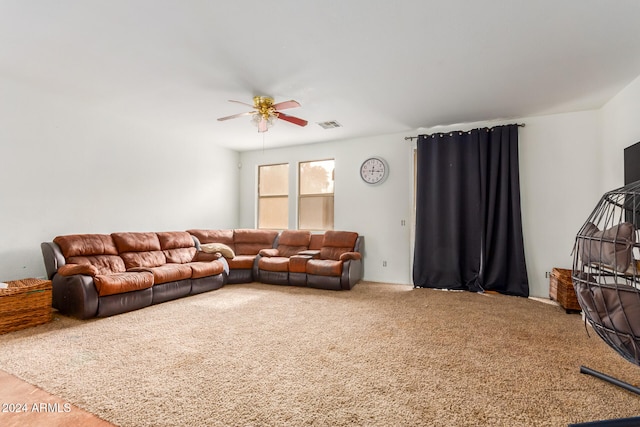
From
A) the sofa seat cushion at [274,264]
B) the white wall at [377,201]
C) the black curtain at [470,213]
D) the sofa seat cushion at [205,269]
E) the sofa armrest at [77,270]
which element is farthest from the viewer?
the white wall at [377,201]

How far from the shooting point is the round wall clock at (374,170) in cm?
554

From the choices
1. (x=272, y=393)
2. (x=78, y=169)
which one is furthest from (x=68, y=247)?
(x=272, y=393)

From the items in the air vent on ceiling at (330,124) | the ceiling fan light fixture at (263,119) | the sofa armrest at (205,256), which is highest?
the air vent on ceiling at (330,124)

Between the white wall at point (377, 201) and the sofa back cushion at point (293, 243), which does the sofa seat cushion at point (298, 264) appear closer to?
the sofa back cushion at point (293, 243)

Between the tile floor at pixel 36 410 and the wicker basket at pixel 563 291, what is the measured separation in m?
4.24

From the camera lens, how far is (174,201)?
550 centimetres

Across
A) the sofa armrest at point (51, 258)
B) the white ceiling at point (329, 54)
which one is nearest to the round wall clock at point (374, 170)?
the white ceiling at point (329, 54)

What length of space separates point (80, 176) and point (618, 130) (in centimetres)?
673

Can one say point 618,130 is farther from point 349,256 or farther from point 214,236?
point 214,236

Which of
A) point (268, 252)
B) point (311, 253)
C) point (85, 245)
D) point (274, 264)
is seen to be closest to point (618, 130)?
point (311, 253)

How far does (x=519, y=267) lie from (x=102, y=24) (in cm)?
539

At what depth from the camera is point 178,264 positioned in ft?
14.8

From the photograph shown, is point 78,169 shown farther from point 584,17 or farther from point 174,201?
point 584,17

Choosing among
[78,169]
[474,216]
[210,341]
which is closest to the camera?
[210,341]
